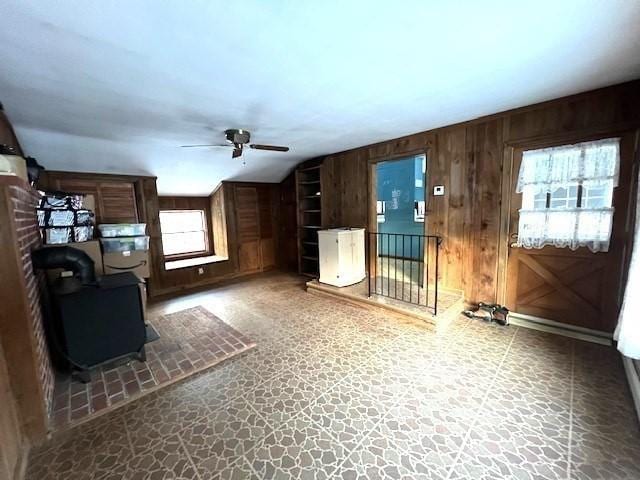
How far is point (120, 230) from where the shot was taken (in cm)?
365

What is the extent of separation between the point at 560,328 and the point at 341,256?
8.81ft

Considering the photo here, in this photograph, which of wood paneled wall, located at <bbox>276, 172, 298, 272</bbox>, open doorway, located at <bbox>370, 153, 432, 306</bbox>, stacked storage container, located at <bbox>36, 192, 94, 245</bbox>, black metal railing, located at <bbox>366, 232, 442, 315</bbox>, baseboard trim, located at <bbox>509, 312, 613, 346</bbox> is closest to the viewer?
baseboard trim, located at <bbox>509, 312, 613, 346</bbox>

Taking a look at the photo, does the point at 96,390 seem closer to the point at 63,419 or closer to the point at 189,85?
the point at 63,419

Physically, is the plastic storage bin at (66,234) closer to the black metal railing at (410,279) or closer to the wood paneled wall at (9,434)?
the wood paneled wall at (9,434)

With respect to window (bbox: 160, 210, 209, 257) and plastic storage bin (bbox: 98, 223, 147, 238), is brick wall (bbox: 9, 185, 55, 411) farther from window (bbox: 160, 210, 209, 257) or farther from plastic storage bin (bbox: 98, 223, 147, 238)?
window (bbox: 160, 210, 209, 257)

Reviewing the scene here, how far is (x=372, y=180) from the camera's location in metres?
4.36

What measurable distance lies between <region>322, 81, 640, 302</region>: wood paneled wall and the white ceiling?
0.22 meters

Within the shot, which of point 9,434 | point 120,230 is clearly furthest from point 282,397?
point 120,230

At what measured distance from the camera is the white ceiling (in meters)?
1.31

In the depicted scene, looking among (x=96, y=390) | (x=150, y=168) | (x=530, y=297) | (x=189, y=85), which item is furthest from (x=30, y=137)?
(x=530, y=297)

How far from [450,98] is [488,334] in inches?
97.2

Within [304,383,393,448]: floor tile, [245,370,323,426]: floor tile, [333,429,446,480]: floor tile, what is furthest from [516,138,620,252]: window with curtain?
[245,370,323,426]: floor tile

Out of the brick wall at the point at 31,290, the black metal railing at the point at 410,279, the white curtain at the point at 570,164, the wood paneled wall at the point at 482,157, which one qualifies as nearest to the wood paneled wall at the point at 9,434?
the brick wall at the point at 31,290

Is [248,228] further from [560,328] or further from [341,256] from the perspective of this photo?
[560,328]
